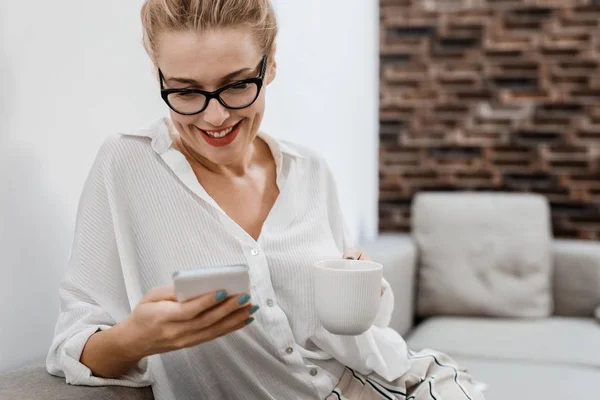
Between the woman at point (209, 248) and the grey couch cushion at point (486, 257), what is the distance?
1342 mm

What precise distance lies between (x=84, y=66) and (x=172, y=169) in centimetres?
31

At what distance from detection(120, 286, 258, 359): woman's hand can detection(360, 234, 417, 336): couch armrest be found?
1.39m

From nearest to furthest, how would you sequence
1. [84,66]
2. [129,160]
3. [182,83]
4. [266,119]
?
1. [182,83]
2. [129,160]
3. [84,66]
4. [266,119]

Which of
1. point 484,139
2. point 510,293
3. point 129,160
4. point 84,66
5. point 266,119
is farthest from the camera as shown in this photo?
point 484,139

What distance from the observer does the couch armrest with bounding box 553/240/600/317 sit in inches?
104

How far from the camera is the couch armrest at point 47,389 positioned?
1034 mm

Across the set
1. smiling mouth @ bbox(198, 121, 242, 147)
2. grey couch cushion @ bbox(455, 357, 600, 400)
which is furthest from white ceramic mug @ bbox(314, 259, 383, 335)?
grey couch cushion @ bbox(455, 357, 600, 400)

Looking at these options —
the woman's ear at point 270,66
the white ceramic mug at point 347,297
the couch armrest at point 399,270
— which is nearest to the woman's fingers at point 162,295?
the white ceramic mug at point 347,297

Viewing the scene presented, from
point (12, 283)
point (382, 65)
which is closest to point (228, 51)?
point (12, 283)

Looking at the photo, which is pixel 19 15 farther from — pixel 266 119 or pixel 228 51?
pixel 266 119

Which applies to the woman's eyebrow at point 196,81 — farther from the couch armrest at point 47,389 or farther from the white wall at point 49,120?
the couch armrest at point 47,389

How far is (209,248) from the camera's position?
1.24 m

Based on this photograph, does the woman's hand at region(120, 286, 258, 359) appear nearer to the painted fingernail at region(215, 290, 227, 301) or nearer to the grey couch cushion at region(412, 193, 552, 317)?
the painted fingernail at region(215, 290, 227, 301)

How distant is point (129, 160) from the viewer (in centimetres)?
125
